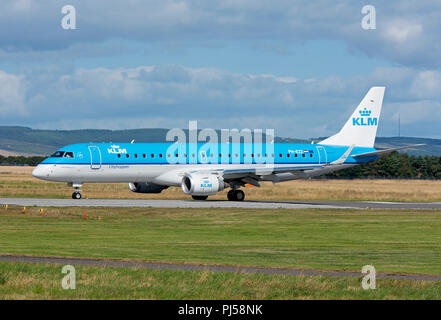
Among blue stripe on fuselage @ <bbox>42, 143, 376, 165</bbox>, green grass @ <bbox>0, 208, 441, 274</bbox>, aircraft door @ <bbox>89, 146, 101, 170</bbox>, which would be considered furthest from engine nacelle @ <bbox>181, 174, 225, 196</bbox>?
green grass @ <bbox>0, 208, 441, 274</bbox>

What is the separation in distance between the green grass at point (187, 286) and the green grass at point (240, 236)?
350 cm

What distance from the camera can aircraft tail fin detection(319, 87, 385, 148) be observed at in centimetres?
6981

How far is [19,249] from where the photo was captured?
2877cm

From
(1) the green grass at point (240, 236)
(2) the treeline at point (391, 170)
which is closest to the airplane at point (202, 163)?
(1) the green grass at point (240, 236)

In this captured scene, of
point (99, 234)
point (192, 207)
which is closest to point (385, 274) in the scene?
point (99, 234)

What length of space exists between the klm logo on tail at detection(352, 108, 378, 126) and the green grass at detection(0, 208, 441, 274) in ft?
61.9

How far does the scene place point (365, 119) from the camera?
2790 inches

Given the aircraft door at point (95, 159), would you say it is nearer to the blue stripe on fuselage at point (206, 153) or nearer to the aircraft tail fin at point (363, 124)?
the blue stripe on fuselage at point (206, 153)

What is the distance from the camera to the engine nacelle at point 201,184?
191ft

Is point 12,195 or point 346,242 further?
point 12,195

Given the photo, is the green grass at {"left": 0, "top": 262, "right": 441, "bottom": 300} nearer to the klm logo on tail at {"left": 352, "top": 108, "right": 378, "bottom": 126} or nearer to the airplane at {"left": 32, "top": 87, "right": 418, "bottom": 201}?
the airplane at {"left": 32, "top": 87, "right": 418, "bottom": 201}

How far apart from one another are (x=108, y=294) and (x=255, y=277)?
4.49m
